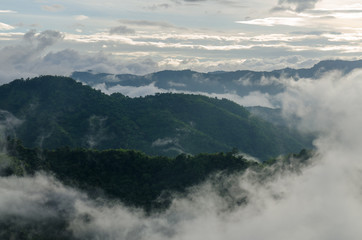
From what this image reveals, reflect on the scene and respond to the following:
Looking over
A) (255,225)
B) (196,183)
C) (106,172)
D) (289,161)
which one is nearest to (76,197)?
(106,172)

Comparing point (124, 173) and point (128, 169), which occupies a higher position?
point (128, 169)

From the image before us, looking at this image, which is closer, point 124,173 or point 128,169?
point 124,173

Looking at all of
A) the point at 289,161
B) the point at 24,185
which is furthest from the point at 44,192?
the point at 289,161

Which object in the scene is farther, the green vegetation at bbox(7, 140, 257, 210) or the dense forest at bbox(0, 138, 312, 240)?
the green vegetation at bbox(7, 140, 257, 210)

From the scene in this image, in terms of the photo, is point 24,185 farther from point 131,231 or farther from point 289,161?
point 289,161

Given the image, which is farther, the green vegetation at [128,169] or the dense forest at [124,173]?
the green vegetation at [128,169]

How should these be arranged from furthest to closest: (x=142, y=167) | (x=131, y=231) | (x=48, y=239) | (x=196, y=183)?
(x=142, y=167)
(x=196, y=183)
(x=131, y=231)
(x=48, y=239)

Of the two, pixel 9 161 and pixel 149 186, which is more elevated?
pixel 9 161

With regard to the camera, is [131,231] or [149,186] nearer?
[131,231]

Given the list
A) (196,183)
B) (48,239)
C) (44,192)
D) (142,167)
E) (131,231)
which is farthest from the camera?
(142,167)
